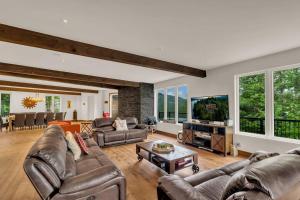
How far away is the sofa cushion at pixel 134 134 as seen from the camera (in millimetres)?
4977

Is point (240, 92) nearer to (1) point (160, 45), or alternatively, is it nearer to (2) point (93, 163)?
(1) point (160, 45)

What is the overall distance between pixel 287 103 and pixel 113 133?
4.47m

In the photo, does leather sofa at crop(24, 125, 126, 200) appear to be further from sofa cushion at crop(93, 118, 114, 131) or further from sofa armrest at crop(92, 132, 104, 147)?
sofa cushion at crop(93, 118, 114, 131)

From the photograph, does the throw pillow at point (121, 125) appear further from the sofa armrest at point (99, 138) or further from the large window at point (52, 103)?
the large window at point (52, 103)

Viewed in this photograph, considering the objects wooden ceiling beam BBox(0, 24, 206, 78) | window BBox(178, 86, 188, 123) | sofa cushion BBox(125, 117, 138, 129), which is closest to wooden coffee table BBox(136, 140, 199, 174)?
wooden ceiling beam BBox(0, 24, 206, 78)

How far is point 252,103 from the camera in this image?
397 cm

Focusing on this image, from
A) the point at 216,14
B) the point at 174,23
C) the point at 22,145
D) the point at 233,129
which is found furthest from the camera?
the point at 22,145

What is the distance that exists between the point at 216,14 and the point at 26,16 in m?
2.52

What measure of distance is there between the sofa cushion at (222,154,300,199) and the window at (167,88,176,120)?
215 inches

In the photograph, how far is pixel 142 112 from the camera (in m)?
7.13

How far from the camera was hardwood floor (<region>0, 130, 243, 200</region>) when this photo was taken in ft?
7.38

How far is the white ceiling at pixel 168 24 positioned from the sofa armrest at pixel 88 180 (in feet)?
6.29

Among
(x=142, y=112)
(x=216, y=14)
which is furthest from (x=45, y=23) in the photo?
(x=142, y=112)

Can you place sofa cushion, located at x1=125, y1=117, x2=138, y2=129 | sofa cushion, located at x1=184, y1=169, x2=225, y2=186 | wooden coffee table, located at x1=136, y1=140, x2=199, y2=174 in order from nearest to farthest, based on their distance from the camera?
sofa cushion, located at x1=184, y1=169, x2=225, y2=186, wooden coffee table, located at x1=136, y1=140, x2=199, y2=174, sofa cushion, located at x1=125, y1=117, x2=138, y2=129
